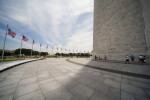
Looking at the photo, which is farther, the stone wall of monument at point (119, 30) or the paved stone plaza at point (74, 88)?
the stone wall of monument at point (119, 30)

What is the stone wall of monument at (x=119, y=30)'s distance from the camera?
39.6 ft

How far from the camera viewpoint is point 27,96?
2172 millimetres

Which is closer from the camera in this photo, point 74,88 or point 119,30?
point 74,88

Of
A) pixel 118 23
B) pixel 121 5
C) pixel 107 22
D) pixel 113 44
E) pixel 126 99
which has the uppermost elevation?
pixel 121 5

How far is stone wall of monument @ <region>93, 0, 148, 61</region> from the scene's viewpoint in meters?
12.1

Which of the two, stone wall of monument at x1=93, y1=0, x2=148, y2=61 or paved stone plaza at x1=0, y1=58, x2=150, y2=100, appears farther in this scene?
stone wall of monument at x1=93, y1=0, x2=148, y2=61

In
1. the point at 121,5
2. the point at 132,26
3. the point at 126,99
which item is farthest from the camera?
the point at 121,5

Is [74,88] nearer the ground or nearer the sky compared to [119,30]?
nearer the ground

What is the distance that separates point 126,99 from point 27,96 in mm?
4031

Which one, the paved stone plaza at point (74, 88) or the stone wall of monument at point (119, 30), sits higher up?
the stone wall of monument at point (119, 30)

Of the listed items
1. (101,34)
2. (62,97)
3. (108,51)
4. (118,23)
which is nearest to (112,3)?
(118,23)

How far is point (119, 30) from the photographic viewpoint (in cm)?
1491

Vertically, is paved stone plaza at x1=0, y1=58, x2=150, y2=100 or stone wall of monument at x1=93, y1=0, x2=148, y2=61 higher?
stone wall of monument at x1=93, y1=0, x2=148, y2=61

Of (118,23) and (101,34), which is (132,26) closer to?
(118,23)
